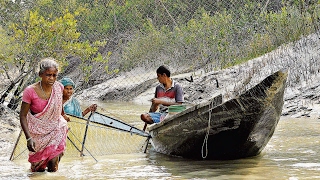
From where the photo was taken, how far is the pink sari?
15.7 feet

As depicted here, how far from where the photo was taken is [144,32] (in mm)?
16734

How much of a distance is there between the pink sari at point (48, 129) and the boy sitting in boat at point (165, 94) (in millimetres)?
2177

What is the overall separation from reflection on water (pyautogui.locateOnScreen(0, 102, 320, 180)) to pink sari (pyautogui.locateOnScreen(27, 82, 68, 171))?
0.74 feet

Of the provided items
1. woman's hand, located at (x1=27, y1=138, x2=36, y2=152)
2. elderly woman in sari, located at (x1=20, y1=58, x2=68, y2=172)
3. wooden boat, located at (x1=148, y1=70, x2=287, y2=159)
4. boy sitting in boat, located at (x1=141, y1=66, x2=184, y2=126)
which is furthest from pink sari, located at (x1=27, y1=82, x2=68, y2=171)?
boy sitting in boat, located at (x1=141, y1=66, x2=184, y2=126)

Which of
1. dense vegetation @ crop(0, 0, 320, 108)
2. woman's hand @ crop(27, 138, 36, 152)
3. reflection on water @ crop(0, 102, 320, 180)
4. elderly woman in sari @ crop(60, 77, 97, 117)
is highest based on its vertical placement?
dense vegetation @ crop(0, 0, 320, 108)

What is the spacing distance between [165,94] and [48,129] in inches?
94.7

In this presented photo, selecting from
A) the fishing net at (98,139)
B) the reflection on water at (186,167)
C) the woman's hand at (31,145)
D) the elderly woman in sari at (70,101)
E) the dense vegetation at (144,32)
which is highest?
the dense vegetation at (144,32)

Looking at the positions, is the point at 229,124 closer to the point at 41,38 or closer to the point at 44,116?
the point at 44,116

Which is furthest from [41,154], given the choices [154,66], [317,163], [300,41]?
[154,66]

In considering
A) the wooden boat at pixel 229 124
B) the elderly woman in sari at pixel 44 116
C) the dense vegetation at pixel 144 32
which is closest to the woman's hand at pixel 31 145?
the elderly woman in sari at pixel 44 116

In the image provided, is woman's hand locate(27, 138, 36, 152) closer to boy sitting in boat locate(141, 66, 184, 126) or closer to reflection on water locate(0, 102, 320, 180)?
reflection on water locate(0, 102, 320, 180)

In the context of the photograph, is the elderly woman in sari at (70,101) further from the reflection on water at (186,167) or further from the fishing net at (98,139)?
the reflection on water at (186,167)

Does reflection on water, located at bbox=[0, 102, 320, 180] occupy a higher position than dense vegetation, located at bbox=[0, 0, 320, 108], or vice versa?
dense vegetation, located at bbox=[0, 0, 320, 108]

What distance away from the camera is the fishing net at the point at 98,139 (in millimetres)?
6365
